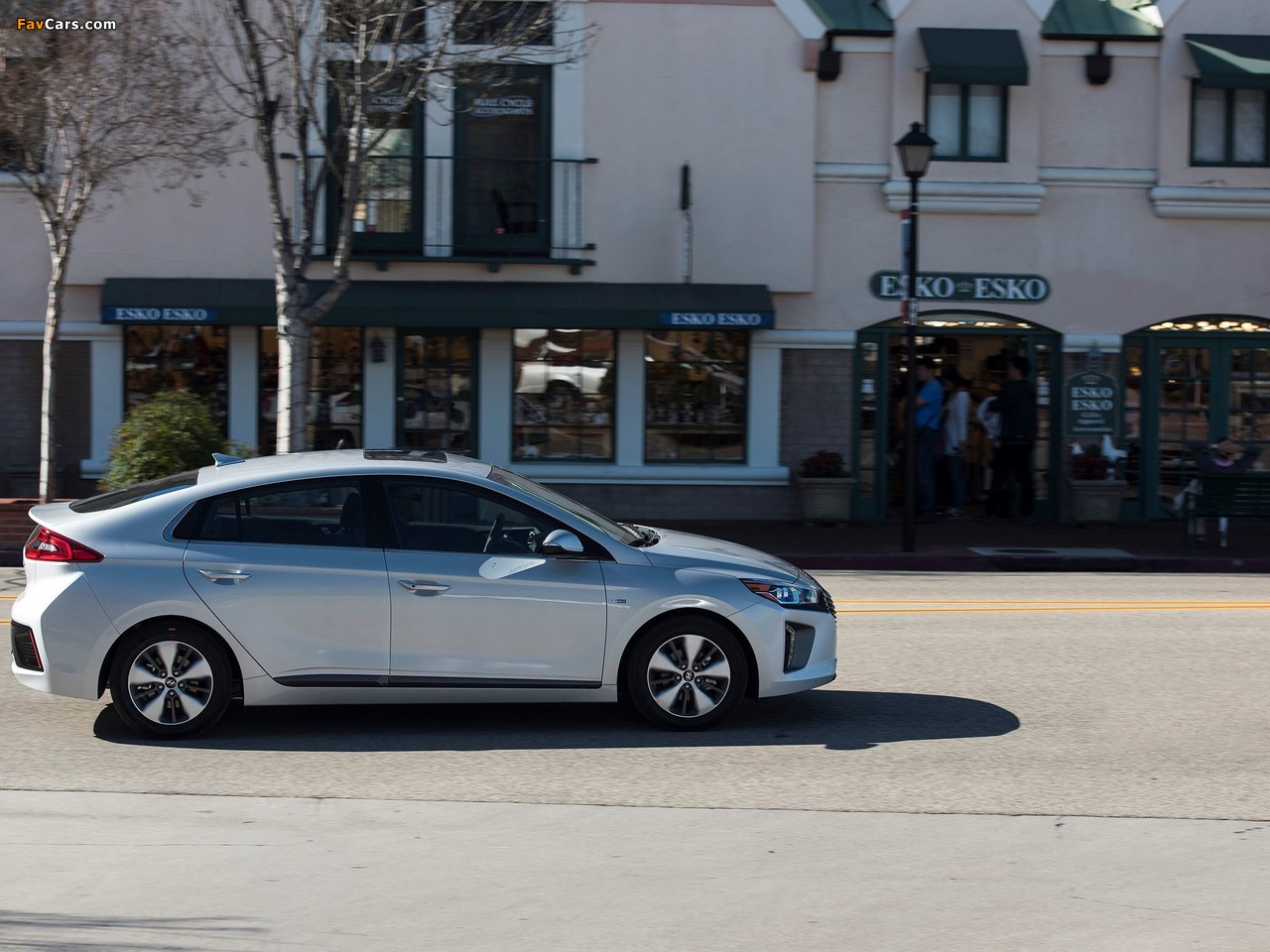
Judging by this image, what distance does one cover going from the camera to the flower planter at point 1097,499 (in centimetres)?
1927

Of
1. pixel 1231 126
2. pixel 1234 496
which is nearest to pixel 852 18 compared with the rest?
pixel 1231 126

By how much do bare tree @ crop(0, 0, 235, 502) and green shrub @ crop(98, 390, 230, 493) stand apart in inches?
56.4

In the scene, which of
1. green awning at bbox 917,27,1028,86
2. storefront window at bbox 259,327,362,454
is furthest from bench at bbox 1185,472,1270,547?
storefront window at bbox 259,327,362,454

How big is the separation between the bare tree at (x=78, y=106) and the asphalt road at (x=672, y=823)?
355 inches

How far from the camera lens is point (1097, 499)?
758 inches

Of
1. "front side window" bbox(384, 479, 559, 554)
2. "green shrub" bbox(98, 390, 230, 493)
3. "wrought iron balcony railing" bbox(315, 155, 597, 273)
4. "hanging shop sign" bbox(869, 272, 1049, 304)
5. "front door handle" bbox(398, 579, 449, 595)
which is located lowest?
"front door handle" bbox(398, 579, 449, 595)

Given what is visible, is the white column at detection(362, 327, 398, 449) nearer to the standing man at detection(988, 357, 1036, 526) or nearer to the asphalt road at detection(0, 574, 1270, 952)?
the standing man at detection(988, 357, 1036, 526)

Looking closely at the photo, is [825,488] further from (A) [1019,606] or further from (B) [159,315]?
(B) [159,315]

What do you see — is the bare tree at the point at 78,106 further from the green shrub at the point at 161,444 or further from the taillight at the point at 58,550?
the taillight at the point at 58,550

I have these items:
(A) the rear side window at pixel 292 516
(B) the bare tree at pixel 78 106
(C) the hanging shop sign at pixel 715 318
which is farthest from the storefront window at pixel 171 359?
(A) the rear side window at pixel 292 516

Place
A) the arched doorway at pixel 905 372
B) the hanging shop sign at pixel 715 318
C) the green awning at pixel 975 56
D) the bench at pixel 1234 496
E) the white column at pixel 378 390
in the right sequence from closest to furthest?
the bench at pixel 1234 496, the hanging shop sign at pixel 715 318, the green awning at pixel 975 56, the white column at pixel 378 390, the arched doorway at pixel 905 372

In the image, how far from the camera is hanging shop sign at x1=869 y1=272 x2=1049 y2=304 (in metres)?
19.7

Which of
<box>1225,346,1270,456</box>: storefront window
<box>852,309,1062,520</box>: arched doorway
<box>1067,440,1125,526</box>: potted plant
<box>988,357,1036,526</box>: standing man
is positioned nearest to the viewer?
<box>988,357,1036,526</box>: standing man

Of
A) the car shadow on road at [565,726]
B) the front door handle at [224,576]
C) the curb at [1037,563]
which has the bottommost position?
the car shadow on road at [565,726]
